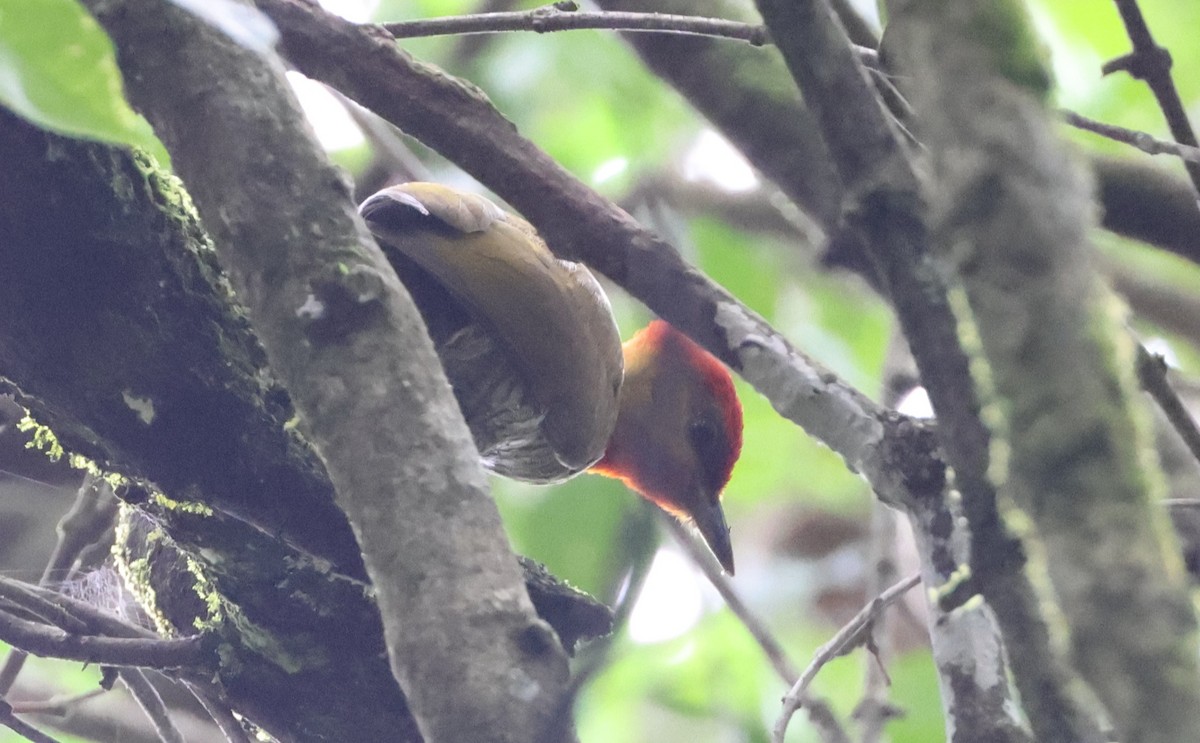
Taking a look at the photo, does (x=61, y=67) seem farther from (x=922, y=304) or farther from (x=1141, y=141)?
(x=1141, y=141)

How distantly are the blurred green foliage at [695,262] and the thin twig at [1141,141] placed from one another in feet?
0.65

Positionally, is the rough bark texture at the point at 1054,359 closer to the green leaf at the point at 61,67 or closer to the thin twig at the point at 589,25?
the green leaf at the point at 61,67

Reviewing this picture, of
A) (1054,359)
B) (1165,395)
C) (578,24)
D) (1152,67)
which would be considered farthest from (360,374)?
(1152,67)

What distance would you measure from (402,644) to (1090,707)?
2.32 feet

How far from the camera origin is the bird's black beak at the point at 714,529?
406cm

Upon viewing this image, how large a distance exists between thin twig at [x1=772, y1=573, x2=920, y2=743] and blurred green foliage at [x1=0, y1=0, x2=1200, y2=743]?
0.71 ft

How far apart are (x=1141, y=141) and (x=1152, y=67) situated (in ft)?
0.46

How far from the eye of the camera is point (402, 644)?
1.43 meters

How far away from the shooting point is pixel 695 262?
3018 mm

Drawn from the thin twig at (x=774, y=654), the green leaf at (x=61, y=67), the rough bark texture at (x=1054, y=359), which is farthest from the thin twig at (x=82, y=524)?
the rough bark texture at (x=1054, y=359)

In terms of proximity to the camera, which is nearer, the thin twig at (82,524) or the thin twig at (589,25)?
the thin twig at (589,25)

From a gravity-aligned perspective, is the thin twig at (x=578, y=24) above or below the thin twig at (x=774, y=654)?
above

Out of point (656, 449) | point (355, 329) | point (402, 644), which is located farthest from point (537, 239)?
point (402, 644)

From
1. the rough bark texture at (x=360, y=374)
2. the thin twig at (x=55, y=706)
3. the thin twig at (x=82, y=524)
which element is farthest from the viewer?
the thin twig at (x=82, y=524)
